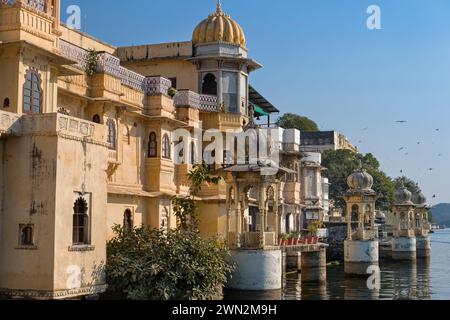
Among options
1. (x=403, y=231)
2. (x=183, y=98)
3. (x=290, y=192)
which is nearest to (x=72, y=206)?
(x=183, y=98)

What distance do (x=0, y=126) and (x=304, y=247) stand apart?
2421 centimetres

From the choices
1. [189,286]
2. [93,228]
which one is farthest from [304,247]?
[93,228]

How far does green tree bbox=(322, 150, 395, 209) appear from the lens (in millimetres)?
80625

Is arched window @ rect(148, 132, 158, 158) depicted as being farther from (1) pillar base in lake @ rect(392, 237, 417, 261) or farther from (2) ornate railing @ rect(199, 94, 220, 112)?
(1) pillar base in lake @ rect(392, 237, 417, 261)

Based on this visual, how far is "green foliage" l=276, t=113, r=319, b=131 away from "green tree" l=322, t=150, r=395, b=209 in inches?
332

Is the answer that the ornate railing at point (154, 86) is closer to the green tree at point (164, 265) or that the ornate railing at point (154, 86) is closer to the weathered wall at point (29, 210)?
the green tree at point (164, 265)

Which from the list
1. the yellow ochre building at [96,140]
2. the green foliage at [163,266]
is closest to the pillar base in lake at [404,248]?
the yellow ochre building at [96,140]

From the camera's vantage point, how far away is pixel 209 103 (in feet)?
119

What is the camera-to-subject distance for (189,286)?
78.0ft

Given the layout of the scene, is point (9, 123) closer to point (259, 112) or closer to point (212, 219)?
point (212, 219)

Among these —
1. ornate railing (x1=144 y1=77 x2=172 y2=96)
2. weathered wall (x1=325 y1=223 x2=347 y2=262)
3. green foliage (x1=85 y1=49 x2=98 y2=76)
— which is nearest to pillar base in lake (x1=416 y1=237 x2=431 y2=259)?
weathered wall (x1=325 y1=223 x2=347 y2=262)

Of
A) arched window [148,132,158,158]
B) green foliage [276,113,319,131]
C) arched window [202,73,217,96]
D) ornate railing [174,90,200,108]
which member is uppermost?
green foliage [276,113,319,131]

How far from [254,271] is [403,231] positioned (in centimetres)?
3480
